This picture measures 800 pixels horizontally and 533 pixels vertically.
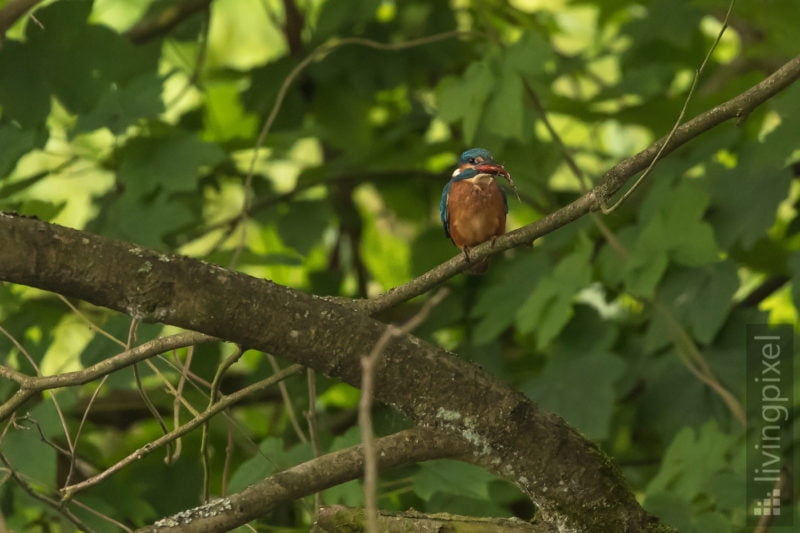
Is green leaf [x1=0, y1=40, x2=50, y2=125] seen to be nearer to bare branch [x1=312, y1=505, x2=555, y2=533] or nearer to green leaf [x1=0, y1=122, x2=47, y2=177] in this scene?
green leaf [x1=0, y1=122, x2=47, y2=177]

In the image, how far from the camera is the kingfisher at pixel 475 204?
4.09 meters

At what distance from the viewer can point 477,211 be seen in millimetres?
4098

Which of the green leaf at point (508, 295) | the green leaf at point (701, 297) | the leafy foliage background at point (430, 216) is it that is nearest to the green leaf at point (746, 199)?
the leafy foliage background at point (430, 216)

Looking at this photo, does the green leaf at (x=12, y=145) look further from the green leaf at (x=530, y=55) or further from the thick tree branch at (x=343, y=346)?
the green leaf at (x=530, y=55)

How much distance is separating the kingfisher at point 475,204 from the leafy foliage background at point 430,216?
0.17 meters

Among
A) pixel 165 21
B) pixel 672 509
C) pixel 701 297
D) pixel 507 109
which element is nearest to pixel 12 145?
pixel 165 21

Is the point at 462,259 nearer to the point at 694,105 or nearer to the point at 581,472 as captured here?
the point at 581,472

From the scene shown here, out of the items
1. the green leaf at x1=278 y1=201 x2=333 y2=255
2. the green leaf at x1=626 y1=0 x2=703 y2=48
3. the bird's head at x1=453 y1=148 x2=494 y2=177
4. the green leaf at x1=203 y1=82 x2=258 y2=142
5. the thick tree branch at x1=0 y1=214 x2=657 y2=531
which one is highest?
the green leaf at x1=626 y1=0 x2=703 y2=48

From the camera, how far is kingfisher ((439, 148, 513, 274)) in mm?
4094

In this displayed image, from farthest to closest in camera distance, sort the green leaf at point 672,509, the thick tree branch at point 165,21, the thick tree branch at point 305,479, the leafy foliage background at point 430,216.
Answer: the thick tree branch at point 165,21, the leafy foliage background at point 430,216, the green leaf at point 672,509, the thick tree branch at point 305,479

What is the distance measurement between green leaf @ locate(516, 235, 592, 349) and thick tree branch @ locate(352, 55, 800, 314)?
4.75 feet

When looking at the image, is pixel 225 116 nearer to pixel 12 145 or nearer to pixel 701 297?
pixel 12 145

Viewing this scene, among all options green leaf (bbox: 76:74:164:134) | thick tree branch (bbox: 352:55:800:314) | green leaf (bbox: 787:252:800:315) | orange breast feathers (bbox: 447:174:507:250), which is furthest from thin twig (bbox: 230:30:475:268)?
green leaf (bbox: 787:252:800:315)

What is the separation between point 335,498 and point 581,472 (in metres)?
1.18
